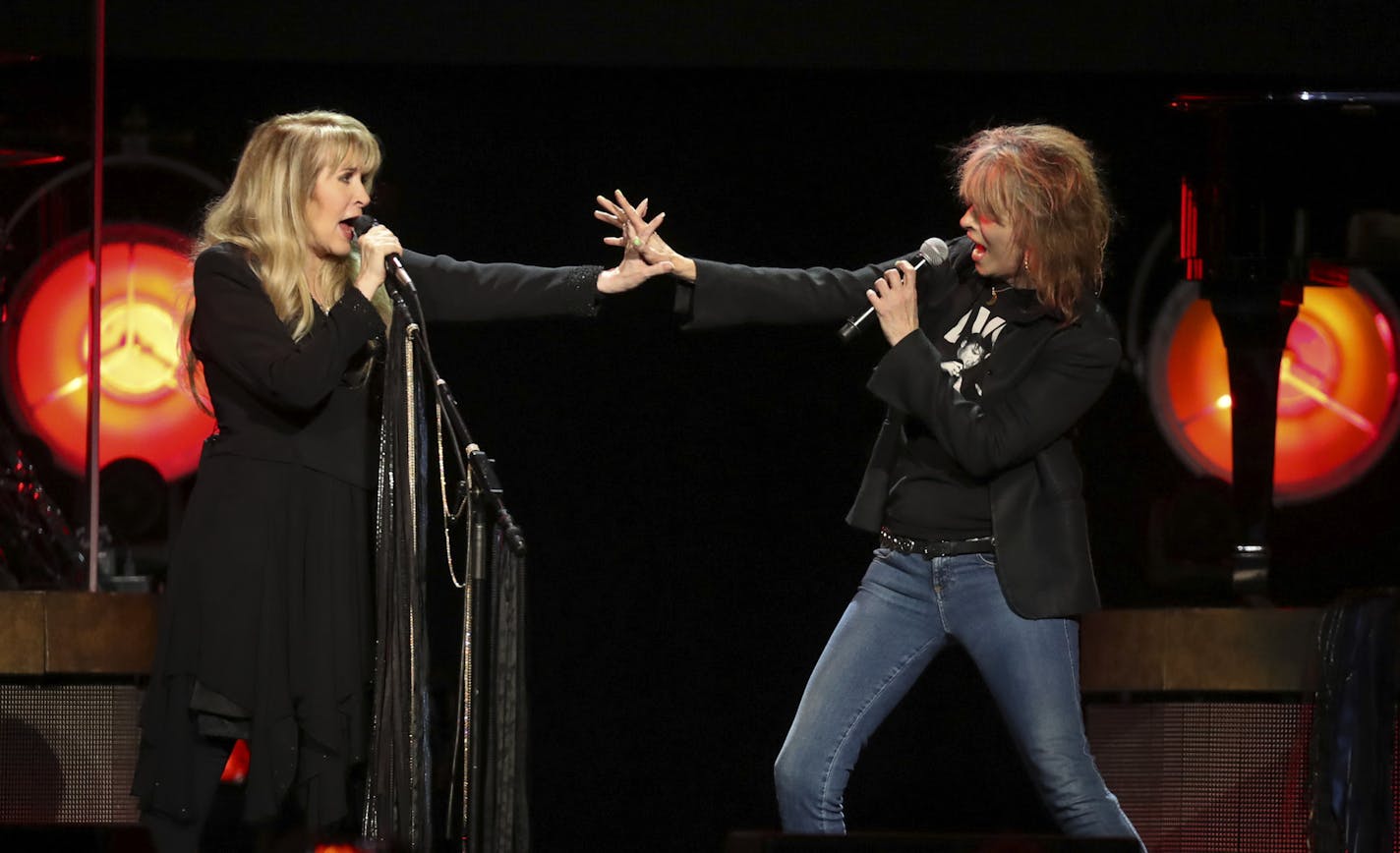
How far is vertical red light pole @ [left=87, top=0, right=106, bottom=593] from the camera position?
446 centimetres

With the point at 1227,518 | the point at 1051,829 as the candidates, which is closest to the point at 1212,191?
the point at 1227,518

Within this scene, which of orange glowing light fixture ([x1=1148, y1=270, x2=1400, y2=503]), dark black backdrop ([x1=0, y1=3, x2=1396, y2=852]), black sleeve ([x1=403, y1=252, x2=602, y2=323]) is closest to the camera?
black sleeve ([x1=403, y1=252, x2=602, y2=323])

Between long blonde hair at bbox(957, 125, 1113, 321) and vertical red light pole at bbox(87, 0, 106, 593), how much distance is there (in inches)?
84.5

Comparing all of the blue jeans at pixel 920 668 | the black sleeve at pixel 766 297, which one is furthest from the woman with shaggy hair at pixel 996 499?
the black sleeve at pixel 766 297

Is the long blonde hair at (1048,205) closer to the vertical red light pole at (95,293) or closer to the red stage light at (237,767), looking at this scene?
the red stage light at (237,767)

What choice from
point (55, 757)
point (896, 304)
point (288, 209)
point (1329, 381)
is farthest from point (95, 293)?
point (1329, 381)

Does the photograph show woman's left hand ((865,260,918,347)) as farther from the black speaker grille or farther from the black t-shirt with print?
the black speaker grille

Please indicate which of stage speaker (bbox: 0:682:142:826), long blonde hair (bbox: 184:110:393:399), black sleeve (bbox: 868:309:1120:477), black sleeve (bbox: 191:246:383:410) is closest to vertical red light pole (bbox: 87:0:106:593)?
stage speaker (bbox: 0:682:142:826)

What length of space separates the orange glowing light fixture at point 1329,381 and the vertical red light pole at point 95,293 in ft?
11.0

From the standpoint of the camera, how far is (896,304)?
3.35 metres

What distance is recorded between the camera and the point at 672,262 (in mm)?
3670

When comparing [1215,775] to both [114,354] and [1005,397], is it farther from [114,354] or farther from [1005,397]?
[114,354]

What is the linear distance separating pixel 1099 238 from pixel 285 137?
1.47 metres

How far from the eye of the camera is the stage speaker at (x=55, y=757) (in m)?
4.05
